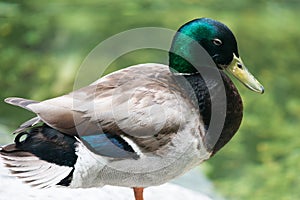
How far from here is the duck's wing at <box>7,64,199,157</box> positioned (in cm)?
182

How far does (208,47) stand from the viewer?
1921 millimetres

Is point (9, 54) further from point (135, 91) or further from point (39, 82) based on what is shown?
point (135, 91)

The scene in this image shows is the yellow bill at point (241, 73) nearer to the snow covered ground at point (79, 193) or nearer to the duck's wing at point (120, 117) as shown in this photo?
the duck's wing at point (120, 117)

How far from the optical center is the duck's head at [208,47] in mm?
1906

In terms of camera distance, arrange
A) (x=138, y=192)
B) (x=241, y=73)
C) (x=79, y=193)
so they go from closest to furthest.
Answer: (x=241, y=73) < (x=138, y=192) < (x=79, y=193)

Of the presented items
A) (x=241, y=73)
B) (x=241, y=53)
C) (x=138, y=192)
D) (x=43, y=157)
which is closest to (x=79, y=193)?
(x=138, y=192)

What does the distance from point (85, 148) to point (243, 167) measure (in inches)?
64.1

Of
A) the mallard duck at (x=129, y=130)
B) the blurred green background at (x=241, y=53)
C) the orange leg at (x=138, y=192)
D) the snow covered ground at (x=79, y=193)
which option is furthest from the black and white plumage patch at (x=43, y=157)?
the blurred green background at (x=241, y=53)

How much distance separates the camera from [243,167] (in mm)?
3324

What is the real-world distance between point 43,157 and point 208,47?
21.1 inches

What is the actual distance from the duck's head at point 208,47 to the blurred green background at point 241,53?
4.13ft

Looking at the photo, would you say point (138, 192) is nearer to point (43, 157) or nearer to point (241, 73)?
point (43, 157)

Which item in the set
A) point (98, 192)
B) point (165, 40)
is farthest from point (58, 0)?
point (98, 192)

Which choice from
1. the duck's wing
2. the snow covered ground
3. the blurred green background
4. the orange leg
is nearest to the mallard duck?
the duck's wing
